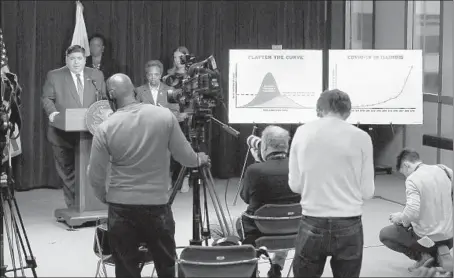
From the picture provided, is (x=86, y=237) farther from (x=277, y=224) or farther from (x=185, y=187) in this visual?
(x=277, y=224)

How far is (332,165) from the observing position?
12.0ft

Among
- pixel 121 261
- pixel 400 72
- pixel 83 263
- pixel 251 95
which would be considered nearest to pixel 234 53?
pixel 251 95

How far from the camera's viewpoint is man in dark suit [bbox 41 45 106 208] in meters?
6.77

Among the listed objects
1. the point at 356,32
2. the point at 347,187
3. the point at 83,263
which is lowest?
the point at 83,263

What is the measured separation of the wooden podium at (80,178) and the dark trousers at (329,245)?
9.78ft

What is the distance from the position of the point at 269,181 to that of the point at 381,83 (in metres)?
3.68

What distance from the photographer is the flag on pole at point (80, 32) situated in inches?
317

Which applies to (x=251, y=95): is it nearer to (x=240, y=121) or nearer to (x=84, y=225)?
(x=240, y=121)

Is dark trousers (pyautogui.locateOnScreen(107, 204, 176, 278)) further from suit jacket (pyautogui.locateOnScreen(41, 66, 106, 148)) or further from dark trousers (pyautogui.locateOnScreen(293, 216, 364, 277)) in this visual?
suit jacket (pyautogui.locateOnScreen(41, 66, 106, 148))

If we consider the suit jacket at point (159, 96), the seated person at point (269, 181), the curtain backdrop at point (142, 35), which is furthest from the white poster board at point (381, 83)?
the seated person at point (269, 181)

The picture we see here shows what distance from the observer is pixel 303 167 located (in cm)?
373

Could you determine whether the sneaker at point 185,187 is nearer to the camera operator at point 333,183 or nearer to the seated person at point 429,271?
the seated person at point 429,271

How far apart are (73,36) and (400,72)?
138 inches

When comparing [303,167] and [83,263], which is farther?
[83,263]
